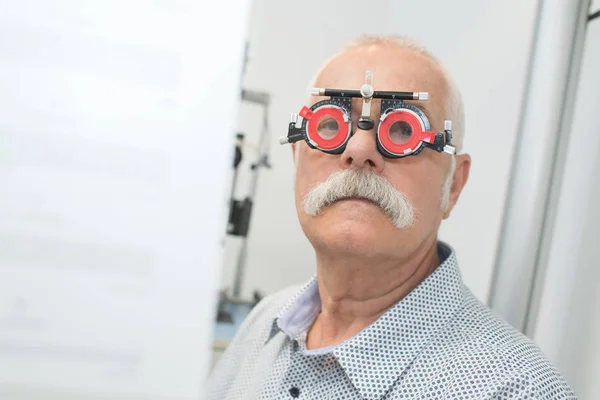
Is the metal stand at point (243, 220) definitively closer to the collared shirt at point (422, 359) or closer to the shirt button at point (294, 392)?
the collared shirt at point (422, 359)

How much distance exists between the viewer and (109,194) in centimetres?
46

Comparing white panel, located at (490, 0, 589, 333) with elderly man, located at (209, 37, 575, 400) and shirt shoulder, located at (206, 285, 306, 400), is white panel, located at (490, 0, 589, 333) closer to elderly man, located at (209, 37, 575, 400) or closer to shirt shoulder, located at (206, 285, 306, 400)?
elderly man, located at (209, 37, 575, 400)

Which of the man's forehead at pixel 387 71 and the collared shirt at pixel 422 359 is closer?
the collared shirt at pixel 422 359

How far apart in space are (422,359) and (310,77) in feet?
2.80

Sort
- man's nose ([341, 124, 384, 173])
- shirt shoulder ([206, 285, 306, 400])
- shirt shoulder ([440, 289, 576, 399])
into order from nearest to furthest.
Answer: shirt shoulder ([440, 289, 576, 399]), man's nose ([341, 124, 384, 173]), shirt shoulder ([206, 285, 306, 400])

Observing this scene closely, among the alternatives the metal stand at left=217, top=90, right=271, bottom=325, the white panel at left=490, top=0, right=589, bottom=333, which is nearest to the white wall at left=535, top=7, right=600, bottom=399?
the white panel at left=490, top=0, right=589, bottom=333

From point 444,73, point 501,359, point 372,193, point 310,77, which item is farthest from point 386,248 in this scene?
point 310,77

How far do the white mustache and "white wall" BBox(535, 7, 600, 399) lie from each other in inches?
13.6

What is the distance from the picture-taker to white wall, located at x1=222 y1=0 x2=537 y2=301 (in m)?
1.31

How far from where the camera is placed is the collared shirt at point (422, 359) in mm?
735

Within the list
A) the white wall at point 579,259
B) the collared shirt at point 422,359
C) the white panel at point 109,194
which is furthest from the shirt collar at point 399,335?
the white panel at point 109,194

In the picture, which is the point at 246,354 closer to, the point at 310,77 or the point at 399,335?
the point at 399,335

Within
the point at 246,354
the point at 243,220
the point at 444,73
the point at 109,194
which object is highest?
the point at 444,73

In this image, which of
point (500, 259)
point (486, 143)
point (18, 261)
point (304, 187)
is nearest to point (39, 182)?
point (18, 261)
